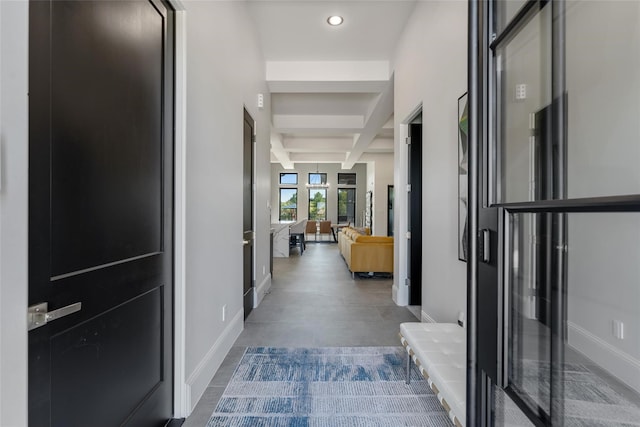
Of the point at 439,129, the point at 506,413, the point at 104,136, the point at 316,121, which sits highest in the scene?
the point at 316,121

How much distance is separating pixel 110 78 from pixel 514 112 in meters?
1.45

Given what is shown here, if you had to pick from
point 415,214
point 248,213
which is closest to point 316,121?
point 415,214

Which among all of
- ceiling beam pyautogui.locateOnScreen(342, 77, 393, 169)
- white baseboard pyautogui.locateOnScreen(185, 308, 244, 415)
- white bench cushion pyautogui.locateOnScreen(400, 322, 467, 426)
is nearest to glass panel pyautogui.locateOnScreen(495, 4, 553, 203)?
white bench cushion pyautogui.locateOnScreen(400, 322, 467, 426)

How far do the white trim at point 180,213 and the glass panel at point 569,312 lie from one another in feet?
5.06

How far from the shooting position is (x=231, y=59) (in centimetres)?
267

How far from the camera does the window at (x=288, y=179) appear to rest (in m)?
13.4

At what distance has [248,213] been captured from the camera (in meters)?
3.50

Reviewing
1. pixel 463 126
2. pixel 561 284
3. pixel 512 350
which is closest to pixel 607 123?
pixel 561 284

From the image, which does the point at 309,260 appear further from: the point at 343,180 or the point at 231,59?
the point at 343,180

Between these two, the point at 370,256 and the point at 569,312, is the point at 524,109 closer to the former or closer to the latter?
the point at 569,312

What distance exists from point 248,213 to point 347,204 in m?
10.2

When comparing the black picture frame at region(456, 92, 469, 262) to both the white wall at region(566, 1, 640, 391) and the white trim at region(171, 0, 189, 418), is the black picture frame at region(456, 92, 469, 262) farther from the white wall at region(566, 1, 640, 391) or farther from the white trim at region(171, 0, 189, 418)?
the white trim at region(171, 0, 189, 418)

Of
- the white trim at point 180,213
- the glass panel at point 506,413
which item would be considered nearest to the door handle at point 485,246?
the glass panel at point 506,413

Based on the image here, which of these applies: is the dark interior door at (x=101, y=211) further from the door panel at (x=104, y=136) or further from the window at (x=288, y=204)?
the window at (x=288, y=204)
